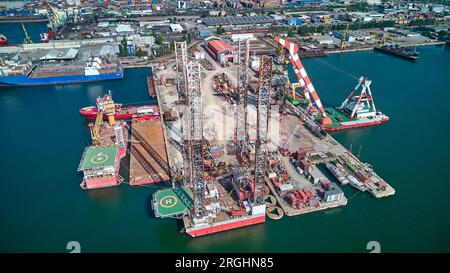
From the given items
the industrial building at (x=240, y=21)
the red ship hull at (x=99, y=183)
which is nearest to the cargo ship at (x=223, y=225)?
the red ship hull at (x=99, y=183)

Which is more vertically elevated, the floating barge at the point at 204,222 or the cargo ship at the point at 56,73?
the cargo ship at the point at 56,73

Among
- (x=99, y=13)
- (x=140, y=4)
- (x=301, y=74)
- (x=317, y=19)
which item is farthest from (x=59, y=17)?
Answer: (x=301, y=74)

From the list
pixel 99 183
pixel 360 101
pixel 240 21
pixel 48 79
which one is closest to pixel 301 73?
pixel 360 101

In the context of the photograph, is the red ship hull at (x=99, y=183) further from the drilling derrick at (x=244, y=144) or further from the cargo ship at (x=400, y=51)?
the cargo ship at (x=400, y=51)

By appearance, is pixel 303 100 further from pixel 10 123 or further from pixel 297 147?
pixel 10 123

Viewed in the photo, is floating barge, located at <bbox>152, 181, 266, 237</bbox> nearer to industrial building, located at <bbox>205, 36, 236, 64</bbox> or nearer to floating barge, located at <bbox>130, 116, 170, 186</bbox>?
floating barge, located at <bbox>130, 116, 170, 186</bbox>

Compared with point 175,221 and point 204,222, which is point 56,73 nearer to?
point 175,221
